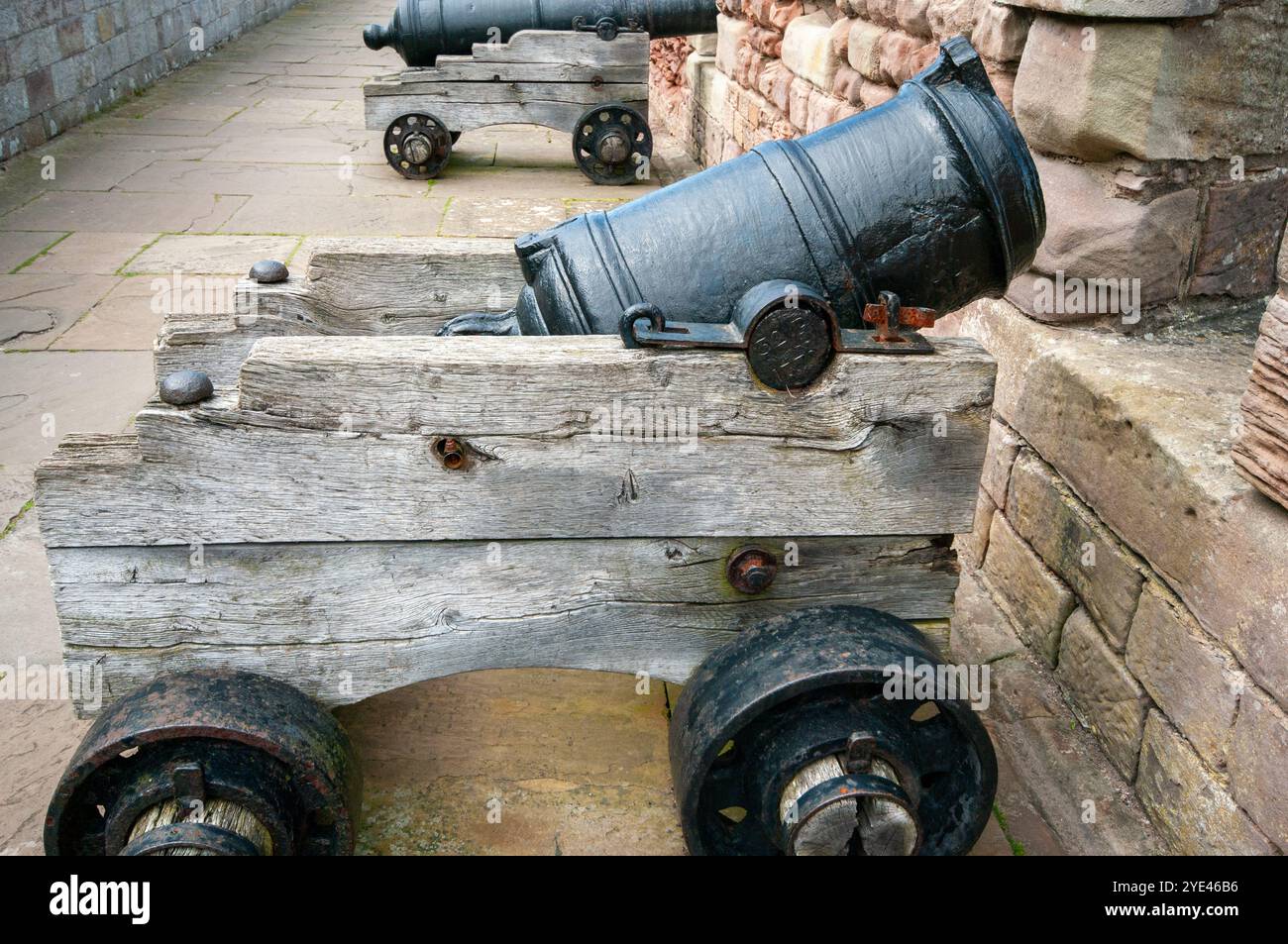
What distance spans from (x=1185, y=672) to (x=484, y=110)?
6.30m

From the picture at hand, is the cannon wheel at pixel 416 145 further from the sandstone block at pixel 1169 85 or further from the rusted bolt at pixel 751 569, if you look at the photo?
the rusted bolt at pixel 751 569

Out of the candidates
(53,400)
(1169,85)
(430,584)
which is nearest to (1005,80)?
(1169,85)

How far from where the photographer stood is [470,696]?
275 centimetres

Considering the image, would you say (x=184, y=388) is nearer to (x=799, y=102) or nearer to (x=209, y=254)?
(x=799, y=102)

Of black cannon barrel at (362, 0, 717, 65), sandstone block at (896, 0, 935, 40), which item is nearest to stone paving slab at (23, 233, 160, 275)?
black cannon barrel at (362, 0, 717, 65)

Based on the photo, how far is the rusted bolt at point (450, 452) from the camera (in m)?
1.93

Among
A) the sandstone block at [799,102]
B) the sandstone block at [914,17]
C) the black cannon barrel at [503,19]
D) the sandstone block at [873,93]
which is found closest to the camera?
the sandstone block at [914,17]

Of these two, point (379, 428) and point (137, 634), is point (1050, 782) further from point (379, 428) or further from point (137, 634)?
point (137, 634)

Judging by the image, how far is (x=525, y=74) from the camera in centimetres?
735

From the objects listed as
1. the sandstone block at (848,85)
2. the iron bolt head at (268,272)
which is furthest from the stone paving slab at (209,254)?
the iron bolt head at (268,272)

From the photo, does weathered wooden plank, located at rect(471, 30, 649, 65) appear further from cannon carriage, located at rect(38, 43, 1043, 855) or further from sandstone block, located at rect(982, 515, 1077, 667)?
cannon carriage, located at rect(38, 43, 1043, 855)

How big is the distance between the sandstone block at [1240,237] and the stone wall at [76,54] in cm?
718

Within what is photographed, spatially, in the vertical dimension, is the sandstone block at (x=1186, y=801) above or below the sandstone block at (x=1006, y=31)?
below

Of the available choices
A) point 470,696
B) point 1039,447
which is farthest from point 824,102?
point 470,696
